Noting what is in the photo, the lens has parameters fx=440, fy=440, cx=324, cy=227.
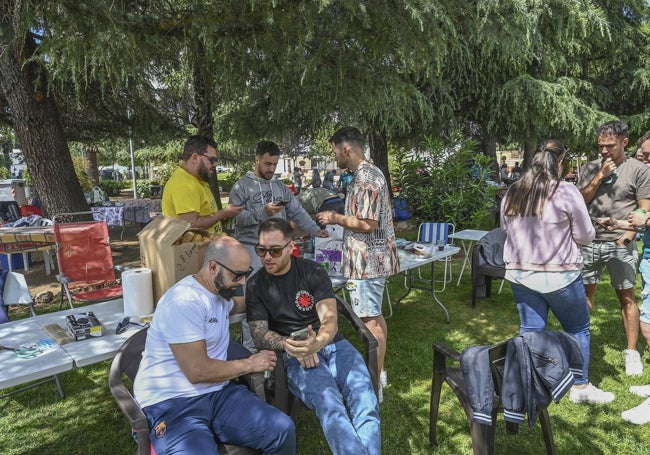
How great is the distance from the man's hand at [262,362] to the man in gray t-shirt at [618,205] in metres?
2.63

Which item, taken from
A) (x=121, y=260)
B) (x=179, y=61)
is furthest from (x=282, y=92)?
(x=121, y=260)

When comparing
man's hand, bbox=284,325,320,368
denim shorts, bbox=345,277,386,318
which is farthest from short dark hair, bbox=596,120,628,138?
man's hand, bbox=284,325,320,368

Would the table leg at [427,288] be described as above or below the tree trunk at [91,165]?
A: below

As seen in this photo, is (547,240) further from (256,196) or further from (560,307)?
(256,196)

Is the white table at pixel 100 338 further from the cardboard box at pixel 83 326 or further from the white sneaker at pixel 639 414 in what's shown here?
the white sneaker at pixel 639 414

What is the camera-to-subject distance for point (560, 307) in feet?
8.86

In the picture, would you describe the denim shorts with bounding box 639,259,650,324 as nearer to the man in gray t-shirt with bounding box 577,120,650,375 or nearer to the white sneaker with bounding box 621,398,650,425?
the man in gray t-shirt with bounding box 577,120,650,375

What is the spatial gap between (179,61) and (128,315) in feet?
12.5

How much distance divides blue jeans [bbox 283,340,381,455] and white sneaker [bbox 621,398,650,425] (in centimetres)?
181

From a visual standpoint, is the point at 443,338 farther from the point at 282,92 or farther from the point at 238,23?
the point at 282,92

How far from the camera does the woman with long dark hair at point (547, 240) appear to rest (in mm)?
2561

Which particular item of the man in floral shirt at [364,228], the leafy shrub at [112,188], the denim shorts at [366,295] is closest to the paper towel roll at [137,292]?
the man in floral shirt at [364,228]

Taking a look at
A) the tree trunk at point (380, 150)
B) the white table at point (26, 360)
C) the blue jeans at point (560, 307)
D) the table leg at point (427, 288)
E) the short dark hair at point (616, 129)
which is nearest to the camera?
the white table at point (26, 360)

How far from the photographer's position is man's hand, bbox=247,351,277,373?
2238 mm
